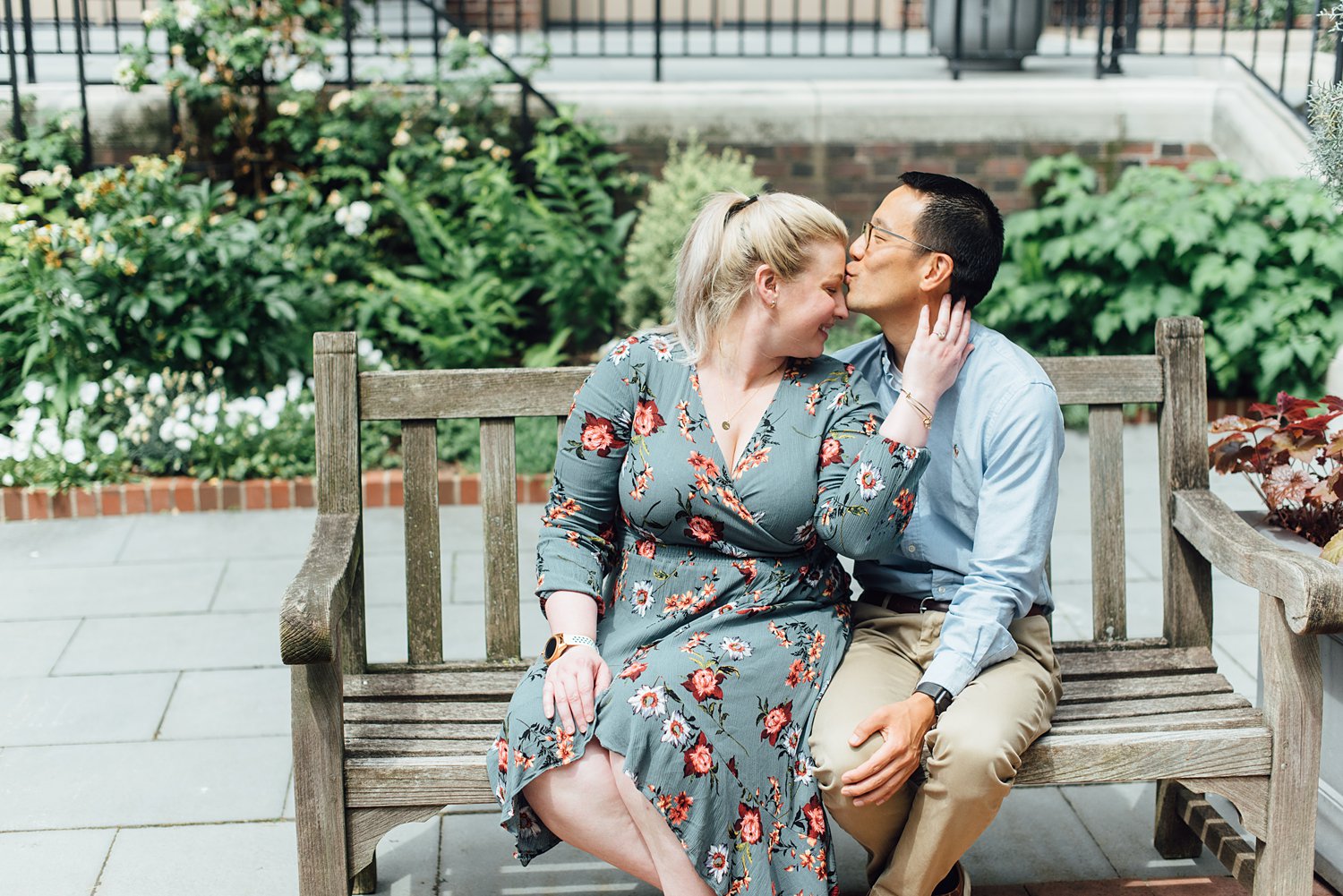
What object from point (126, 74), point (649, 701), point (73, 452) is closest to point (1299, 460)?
point (649, 701)

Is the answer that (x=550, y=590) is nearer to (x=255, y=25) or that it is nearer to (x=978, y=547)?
(x=978, y=547)

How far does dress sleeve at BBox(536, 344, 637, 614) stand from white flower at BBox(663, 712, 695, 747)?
349 millimetres

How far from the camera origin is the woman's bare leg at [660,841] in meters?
2.43

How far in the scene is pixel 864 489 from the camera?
2551 millimetres

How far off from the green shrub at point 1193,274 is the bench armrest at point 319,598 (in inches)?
162

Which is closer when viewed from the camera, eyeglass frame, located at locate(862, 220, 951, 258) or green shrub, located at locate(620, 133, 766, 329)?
eyeglass frame, located at locate(862, 220, 951, 258)

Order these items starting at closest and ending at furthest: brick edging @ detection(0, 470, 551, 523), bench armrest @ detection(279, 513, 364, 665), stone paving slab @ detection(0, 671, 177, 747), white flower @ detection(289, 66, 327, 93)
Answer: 1. bench armrest @ detection(279, 513, 364, 665)
2. stone paving slab @ detection(0, 671, 177, 747)
3. brick edging @ detection(0, 470, 551, 523)
4. white flower @ detection(289, 66, 327, 93)

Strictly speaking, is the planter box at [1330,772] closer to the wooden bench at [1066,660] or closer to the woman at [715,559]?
the wooden bench at [1066,660]

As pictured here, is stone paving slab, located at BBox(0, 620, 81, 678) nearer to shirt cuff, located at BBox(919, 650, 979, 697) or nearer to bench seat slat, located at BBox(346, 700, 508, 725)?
bench seat slat, located at BBox(346, 700, 508, 725)

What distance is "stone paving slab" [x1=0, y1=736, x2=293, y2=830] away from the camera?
10.7ft

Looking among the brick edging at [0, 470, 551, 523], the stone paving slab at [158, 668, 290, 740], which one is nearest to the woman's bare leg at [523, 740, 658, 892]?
the stone paving slab at [158, 668, 290, 740]

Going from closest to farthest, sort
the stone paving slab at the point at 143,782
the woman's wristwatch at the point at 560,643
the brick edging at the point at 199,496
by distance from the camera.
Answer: the woman's wristwatch at the point at 560,643
the stone paving slab at the point at 143,782
the brick edging at the point at 199,496

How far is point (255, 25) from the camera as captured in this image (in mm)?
6312

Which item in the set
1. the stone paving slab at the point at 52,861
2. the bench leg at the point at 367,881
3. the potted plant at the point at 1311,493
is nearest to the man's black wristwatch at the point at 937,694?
the potted plant at the point at 1311,493
